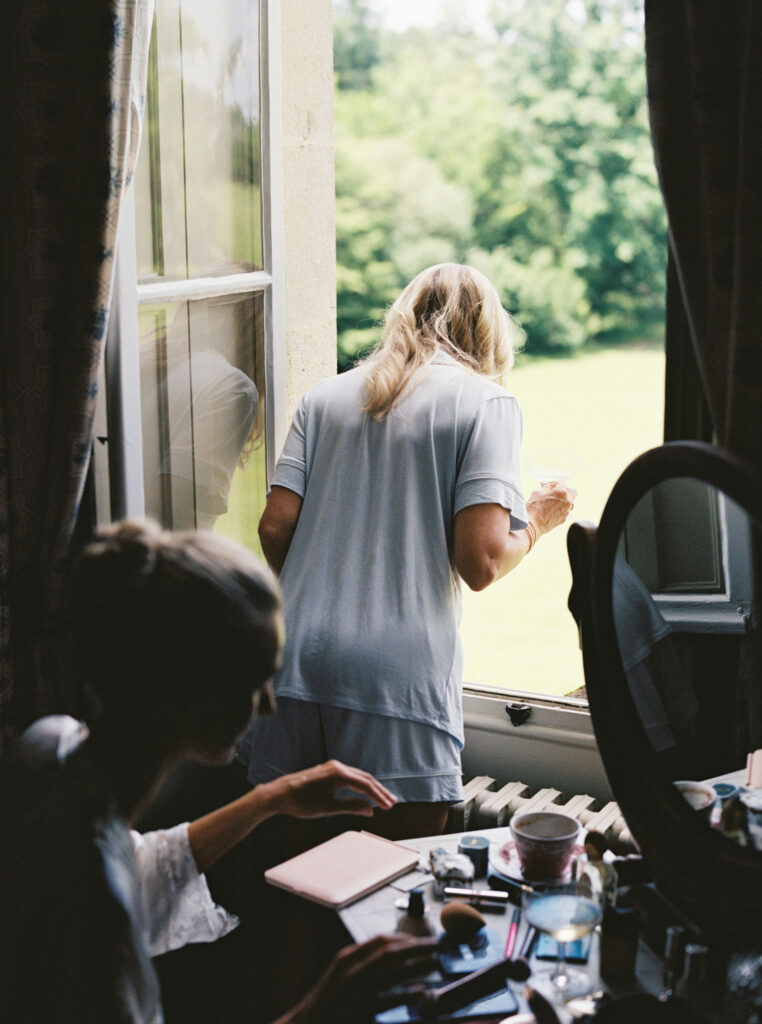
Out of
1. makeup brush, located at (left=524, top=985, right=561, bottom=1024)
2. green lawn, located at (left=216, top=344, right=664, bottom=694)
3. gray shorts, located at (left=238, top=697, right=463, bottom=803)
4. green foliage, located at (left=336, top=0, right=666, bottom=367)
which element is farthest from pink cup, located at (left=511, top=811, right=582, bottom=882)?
green foliage, located at (left=336, top=0, right=666, bottom=367)

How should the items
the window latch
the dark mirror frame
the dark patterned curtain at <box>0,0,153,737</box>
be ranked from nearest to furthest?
1. the dark mirror frame
2. the dark patterned curtain at <box>0,0,153,737</box>
3. the window latch

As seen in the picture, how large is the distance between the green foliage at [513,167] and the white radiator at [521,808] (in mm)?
7113

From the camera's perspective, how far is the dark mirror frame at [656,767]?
3.40 ft

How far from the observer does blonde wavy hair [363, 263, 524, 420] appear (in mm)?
1774

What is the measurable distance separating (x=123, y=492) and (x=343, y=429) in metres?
0.36

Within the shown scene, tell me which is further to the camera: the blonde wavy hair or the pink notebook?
the blonde wavy hair

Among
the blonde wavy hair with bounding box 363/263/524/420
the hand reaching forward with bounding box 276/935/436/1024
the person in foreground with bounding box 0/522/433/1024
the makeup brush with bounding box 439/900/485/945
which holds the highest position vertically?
the blonde wavy hair with bounding box 363/263/524/420

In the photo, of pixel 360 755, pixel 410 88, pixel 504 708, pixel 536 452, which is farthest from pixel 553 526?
pixel 410 88

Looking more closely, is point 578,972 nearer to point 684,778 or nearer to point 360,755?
point 684,778

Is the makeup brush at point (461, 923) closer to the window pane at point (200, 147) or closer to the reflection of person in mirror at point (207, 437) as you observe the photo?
the reflection of person in mirror at point (207, 437)

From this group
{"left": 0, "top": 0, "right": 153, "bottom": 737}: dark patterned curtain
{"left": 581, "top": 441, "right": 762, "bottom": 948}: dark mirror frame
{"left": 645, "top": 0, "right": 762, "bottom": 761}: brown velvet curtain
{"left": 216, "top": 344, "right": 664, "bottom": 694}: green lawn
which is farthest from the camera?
{"left": 216, "top": 344, "right": 664, "bottom": 694}: green lawn

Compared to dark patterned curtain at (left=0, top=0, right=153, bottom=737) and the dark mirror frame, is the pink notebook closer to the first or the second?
the dark mirror frame

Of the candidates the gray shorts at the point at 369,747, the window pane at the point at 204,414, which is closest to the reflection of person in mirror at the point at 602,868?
the gray shorts at the point at 369,747

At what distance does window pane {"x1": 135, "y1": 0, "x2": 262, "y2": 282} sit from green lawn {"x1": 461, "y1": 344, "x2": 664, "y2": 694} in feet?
12.7
